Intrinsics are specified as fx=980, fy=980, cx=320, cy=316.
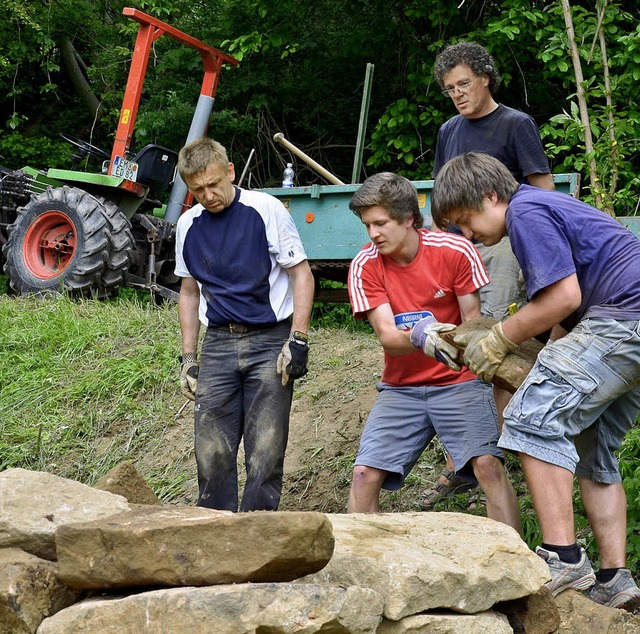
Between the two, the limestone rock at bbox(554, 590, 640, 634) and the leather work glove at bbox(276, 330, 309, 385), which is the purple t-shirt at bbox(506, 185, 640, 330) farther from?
the leather work glove at bbox(276, 330, 309, 385)

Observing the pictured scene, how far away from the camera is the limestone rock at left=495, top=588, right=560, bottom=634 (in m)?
3.12

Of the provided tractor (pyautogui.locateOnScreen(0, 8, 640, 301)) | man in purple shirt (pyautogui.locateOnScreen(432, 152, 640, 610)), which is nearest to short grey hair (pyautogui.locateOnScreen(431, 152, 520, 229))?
man in purple shirt (pyautogui.locateOnScreen(432, 152, 640, 610))

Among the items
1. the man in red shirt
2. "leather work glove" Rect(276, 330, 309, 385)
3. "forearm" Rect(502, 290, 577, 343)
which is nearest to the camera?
"forearm" Rect(502, 290, 577, 343)

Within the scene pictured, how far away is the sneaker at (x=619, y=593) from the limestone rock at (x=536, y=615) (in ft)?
1.34

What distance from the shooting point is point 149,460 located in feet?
21.5

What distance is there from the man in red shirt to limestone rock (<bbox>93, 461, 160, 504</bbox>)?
2.72ft

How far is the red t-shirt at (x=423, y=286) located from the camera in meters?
3.91

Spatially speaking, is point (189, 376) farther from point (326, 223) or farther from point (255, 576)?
point (326, 223)

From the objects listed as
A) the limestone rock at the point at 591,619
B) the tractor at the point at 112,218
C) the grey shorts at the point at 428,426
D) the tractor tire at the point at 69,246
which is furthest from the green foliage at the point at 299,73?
the limestone rock at the point at 591,619

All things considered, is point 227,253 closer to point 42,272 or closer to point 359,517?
point 359,517

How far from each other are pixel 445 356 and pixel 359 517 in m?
0.67

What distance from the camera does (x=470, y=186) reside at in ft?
11.2

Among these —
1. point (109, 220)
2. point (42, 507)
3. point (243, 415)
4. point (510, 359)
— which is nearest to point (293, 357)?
point (243, 415)

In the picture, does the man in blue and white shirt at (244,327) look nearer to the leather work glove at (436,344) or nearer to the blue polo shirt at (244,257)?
the blue polo shirt at (244,257)
